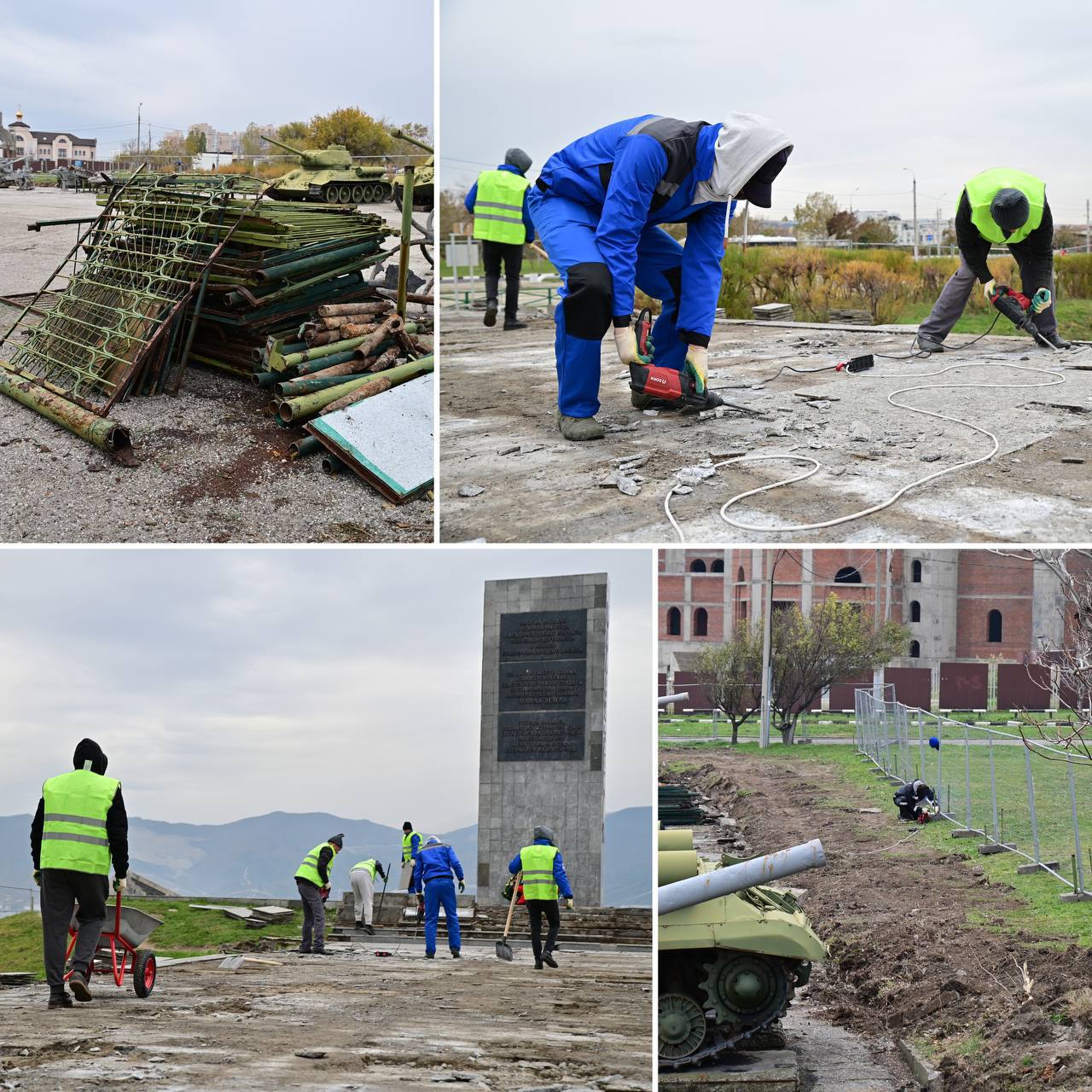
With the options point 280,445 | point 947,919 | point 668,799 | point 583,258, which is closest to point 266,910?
point 668,799

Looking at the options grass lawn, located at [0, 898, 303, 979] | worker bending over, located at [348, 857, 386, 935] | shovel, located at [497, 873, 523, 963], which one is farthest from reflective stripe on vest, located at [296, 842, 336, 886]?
shovel, located at [497, 873, 523, 963]

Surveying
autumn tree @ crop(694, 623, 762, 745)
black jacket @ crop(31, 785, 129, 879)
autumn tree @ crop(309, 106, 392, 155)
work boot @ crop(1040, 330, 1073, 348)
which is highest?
autumn tree @ crop(309, 106, 392, 155)

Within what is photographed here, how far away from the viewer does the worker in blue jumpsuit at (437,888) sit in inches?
286

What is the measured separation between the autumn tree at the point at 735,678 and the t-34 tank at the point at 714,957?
15.4 metres

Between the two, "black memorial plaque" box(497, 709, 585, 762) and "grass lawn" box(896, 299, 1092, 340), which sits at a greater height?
"grass lawn" box(896, 299, 1092, 340)

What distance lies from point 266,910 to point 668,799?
3436mm

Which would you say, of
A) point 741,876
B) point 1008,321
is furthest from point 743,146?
point 1008,321

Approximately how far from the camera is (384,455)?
7305mm

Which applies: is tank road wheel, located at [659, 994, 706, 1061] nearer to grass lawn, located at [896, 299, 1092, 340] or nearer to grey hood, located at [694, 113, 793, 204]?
grey hood, located at [694, 113, 793, 204]

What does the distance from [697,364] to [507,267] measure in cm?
613

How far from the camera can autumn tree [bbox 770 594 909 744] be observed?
799 inches

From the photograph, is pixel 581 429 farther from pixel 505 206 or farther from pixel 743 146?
pixel 505 206

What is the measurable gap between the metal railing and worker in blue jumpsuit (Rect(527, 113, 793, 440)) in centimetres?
307

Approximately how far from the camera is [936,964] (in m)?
6.79
